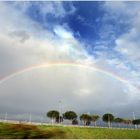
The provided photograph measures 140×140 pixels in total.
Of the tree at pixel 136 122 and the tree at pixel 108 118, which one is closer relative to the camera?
the tree at pixel 136 122

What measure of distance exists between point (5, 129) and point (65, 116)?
251 feet

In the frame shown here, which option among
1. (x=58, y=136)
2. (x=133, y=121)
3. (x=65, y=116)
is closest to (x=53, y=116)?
(x=65, y=116)

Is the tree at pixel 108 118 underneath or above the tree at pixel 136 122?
above

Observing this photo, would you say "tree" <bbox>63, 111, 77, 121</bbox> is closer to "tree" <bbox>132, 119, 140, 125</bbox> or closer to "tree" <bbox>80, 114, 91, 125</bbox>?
"tree" <bbox>80, 114, 91, 125</bbox>

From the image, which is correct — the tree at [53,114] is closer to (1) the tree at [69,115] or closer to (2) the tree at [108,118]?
(1) the tree at [69,115]

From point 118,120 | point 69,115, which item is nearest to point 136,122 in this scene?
point 118,120

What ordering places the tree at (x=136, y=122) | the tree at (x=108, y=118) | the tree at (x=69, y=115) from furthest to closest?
the tree at (x=108, y=118) → the tree at (x=69, y=115) → the tree at (x=136, y=122)

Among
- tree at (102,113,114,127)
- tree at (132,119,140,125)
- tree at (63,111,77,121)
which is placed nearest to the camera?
tree at (132,119,140,125)

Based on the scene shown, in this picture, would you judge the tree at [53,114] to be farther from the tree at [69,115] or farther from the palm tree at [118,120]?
the palm tree at [118,120]

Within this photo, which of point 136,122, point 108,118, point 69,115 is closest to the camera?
point 136,122

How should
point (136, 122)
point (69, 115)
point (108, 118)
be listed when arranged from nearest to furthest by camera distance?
point (136, 122), point (69, 115), point (108, 118)

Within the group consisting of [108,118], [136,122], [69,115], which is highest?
[69,115]

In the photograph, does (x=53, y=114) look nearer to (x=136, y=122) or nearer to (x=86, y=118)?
(x=86, y=118)

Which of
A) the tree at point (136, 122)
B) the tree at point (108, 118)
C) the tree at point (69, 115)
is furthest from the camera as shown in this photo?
the tree at point (108, 118)
